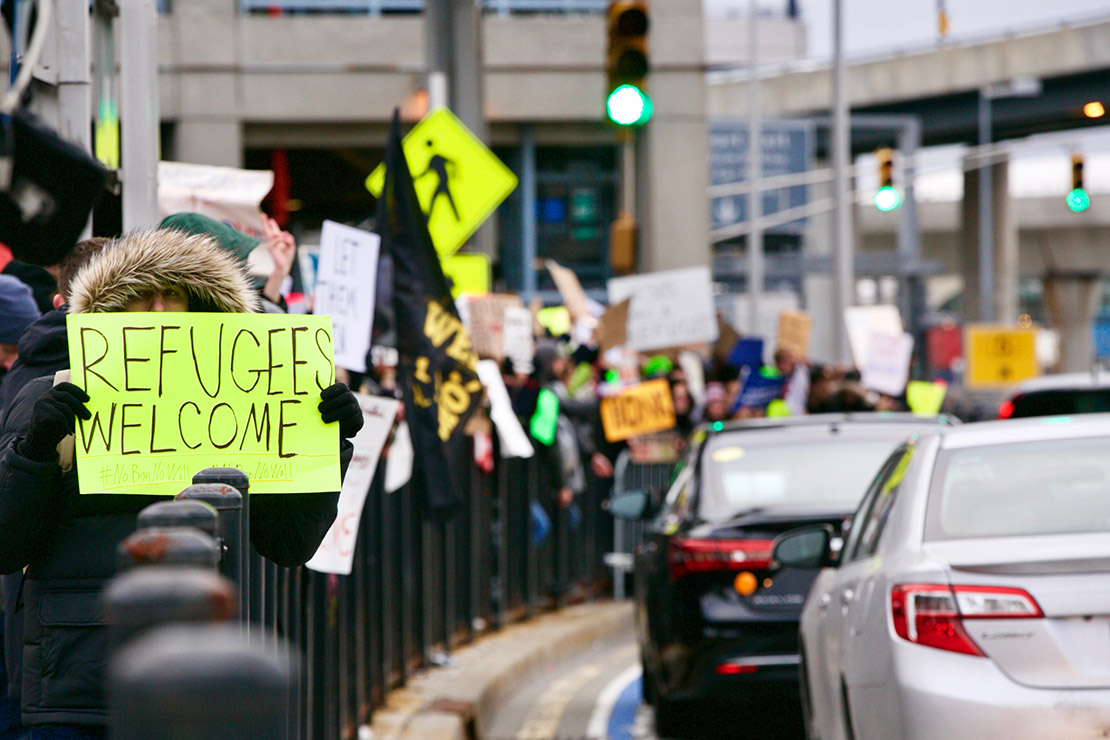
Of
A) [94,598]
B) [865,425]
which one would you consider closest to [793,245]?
[865,425]

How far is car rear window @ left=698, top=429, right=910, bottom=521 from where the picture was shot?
827 cm

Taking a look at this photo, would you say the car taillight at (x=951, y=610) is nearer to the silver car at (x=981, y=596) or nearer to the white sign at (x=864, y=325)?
the silver car at (x=981, y=596)

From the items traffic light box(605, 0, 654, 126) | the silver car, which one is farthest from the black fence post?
traffic light box(605, 0, 654, 126)

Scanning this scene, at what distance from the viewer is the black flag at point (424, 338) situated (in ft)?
27.2

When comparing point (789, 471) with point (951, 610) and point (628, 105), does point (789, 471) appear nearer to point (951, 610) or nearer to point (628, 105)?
point (951, 610)

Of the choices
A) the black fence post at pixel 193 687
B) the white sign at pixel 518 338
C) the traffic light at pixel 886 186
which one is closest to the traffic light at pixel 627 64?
the white sign at pixel 518 338

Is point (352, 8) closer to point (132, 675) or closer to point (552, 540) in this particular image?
point (552, 540)

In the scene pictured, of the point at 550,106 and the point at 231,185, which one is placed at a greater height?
the point at 550,106

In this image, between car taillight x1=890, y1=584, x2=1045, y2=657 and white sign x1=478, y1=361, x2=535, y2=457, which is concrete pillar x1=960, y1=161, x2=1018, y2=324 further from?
car taillight x1=890, y1=584, x2=1045, y2=657

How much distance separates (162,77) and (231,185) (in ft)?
64.1

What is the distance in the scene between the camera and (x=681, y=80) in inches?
1115

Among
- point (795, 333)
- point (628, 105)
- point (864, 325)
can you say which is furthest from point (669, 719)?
point (864, 325)

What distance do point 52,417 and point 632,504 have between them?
5921mm

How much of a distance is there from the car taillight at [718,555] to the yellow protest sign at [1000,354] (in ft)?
67.5
